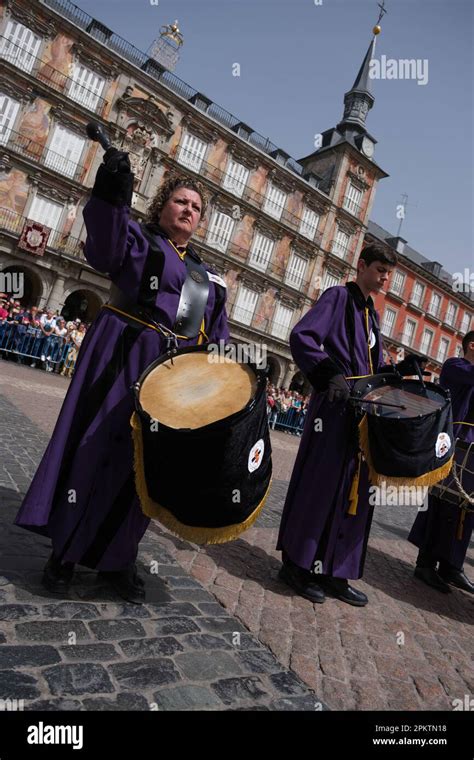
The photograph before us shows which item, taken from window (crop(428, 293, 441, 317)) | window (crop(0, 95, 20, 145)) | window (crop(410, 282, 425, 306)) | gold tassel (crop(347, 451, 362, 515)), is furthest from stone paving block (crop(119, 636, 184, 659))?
window (crop(428, 293, 441, 317))

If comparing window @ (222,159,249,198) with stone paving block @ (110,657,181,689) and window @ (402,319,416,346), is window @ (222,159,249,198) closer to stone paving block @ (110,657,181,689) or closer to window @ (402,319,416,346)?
window @ (402,319,416,346)

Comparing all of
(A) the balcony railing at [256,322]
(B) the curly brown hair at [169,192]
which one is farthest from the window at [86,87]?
(B) the curly brown hair at [169,192]

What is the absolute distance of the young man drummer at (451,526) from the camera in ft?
12.9

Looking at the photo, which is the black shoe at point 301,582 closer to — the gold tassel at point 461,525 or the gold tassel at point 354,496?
the gold tassel at point 354,496

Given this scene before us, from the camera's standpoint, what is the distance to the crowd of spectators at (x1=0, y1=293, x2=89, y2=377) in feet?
49.8

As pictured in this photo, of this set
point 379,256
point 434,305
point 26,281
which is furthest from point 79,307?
point 434,305

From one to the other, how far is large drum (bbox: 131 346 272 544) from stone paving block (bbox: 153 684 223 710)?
20.8 inches

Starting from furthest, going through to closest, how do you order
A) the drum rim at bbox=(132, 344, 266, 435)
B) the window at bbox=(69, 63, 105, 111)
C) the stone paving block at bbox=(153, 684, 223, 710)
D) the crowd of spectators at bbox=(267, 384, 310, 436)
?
the window at bbox=(69, 63, 105, 111) → the crowd of spectators at bbox=(267, 384, 310, 436) → the drum rim at bbox=(132, 344, 266, 435) → the stone paving block at bbox=(153, 684, 223, 710)

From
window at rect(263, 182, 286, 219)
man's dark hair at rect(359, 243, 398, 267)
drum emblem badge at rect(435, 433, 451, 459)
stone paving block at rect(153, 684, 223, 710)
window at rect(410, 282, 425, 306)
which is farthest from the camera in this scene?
window at rect(410, 282, 425, 306)

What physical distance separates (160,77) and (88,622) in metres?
28.4

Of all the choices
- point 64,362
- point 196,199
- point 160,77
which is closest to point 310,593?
point 196,199

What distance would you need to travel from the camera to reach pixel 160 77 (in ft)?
81.7

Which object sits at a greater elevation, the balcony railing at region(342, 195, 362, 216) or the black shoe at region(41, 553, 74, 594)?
the balcony railing at region(342, 195, 362, 216)

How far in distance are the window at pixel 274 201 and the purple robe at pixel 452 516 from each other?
2650 centimetres
